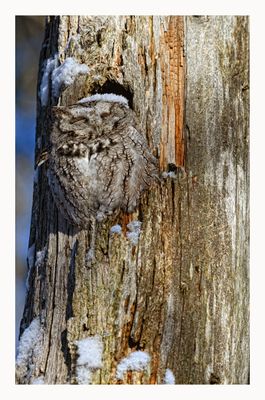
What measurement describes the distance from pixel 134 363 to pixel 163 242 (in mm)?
362

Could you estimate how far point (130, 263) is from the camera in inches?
66.7

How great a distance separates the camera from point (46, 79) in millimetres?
1985

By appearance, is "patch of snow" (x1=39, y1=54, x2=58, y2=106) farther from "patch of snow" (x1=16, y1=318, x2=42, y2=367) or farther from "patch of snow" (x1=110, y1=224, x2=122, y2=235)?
"patch of snow" (x1=16, y1=318, x2=42, y2=367)

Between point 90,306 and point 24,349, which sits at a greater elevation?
point 90,306

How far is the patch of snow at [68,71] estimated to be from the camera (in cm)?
184

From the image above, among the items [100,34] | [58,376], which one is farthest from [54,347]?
[100,34]

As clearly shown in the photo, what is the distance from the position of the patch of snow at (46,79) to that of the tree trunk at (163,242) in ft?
0.20

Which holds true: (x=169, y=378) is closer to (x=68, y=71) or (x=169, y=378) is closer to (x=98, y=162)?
(x=98, y=162)

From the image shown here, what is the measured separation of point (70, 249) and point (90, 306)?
19 centimetres

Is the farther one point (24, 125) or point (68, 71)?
point (24, 125)

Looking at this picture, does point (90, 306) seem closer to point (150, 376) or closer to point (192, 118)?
point (150, 376)

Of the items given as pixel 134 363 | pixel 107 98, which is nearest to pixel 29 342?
pixel 134 363

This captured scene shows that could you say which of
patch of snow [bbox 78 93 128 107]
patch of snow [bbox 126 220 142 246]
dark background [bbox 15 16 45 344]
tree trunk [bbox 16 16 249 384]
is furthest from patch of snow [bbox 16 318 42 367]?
patch of snow [bbox 78 93 128 107]

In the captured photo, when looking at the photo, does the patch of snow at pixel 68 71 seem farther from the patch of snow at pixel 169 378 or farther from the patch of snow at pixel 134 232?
the patch of snow at pixel 169 378
